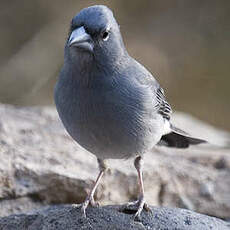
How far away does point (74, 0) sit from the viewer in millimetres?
12461

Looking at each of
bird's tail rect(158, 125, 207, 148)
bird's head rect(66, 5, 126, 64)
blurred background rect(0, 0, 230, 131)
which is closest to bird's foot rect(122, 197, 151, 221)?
bird's tail rect(158, 125, 207, 148)

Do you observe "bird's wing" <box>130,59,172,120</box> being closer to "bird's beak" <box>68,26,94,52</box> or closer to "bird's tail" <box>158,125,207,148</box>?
"bird's tail" <box>158,125,207,148</box>

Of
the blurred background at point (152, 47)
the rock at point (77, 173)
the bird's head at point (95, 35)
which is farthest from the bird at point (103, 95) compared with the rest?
Answer: the blurred background at point (152, 47)

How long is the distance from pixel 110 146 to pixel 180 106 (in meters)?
6.75

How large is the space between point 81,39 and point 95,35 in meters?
0.18

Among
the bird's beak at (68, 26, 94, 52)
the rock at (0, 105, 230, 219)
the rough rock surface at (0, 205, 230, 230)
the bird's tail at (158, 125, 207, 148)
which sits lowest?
the rock at (0, 105, 230, 219)

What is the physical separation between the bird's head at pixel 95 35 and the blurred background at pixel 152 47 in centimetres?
639

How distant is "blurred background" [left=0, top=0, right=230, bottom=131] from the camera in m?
11.5

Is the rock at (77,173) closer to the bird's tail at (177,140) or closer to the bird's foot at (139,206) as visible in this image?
the bird's tail at (177,140)

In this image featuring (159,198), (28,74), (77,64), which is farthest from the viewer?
(28,74)

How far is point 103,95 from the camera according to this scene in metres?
4.81

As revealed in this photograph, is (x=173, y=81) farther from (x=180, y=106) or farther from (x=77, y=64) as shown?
(x=77, y=64)

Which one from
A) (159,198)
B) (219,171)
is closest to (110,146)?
(159,198)

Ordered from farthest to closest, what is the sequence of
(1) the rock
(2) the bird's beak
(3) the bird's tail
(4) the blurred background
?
(4) the blurred background
(3) the bird's tail
(1) the rock
(2) the bird's beak
